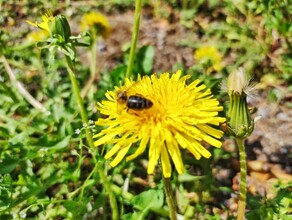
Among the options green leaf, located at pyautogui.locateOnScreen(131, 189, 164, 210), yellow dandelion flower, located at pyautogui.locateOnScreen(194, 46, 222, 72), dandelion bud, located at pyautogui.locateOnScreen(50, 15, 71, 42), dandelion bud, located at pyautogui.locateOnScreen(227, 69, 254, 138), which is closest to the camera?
dandelion bud, located at pyautogui.locateOnScreen(227, 69, 254, 138)

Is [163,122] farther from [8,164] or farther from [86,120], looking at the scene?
[8,164]

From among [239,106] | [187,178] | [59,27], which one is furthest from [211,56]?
[59,27]

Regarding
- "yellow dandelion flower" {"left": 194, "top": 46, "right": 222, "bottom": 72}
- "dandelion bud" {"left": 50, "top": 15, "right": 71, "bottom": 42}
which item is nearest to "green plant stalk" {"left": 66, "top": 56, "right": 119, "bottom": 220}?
"dandelion bud" {"left": 50, "top": 15, "right": 71, "bottom": 42}

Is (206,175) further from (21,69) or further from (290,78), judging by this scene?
(21,69)

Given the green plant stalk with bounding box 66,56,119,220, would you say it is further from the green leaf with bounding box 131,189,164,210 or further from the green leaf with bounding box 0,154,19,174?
the green leaf with bounding box 0,154,19,174

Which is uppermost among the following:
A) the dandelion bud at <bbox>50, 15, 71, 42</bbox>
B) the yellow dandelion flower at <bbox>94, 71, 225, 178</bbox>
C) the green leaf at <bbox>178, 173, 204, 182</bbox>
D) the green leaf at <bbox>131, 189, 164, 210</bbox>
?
the dandelion bud at <bbox>50, 15, 71, 42</bbox>

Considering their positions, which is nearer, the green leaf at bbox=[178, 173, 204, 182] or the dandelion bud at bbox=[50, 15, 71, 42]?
the dandelion bud at bbox=[50, 15, 71, 42]

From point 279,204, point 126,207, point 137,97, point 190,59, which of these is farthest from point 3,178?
point 190,59
